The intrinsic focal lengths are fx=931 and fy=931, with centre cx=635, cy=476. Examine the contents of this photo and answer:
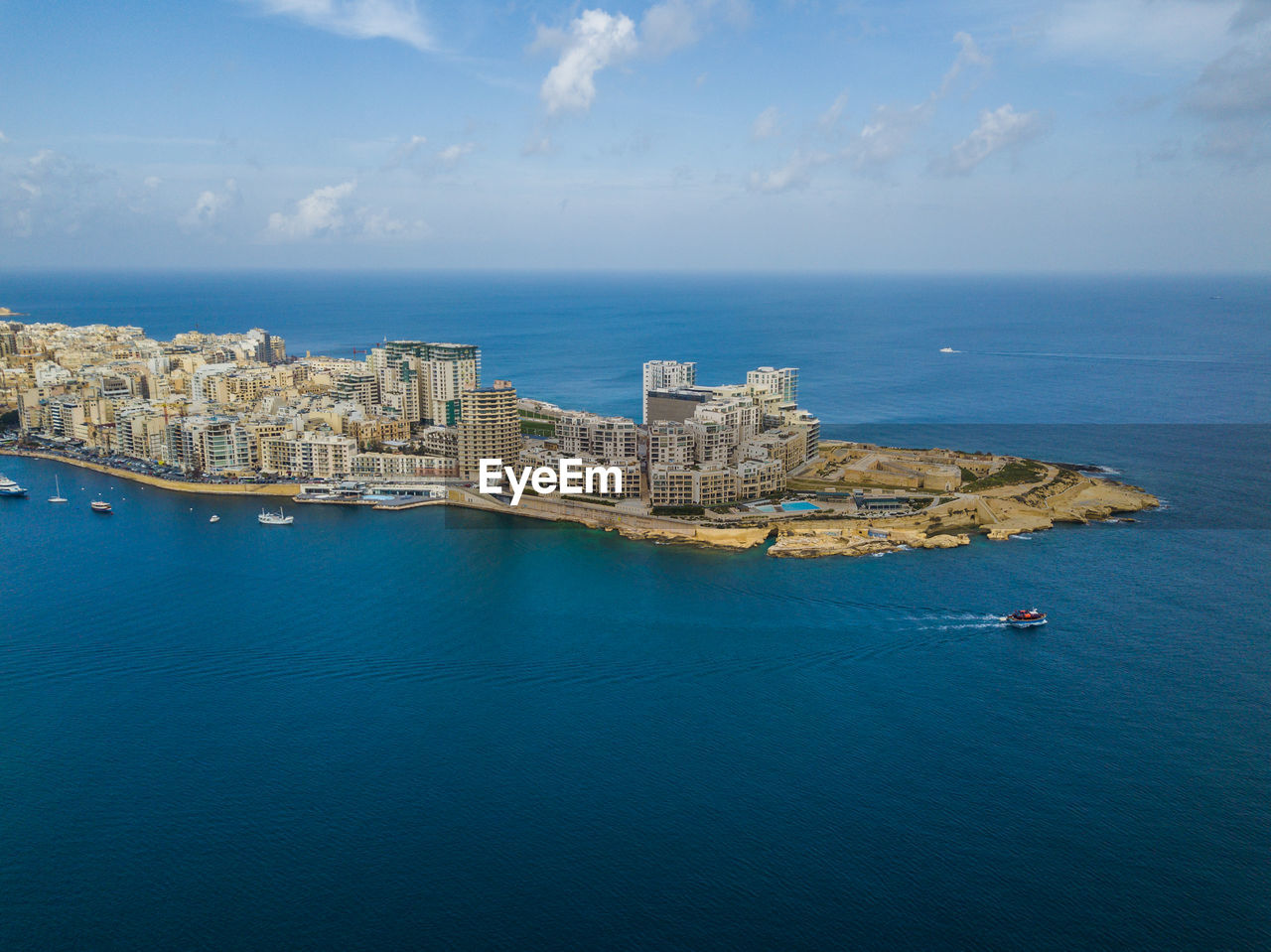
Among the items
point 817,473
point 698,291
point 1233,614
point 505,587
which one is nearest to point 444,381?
point 817,473

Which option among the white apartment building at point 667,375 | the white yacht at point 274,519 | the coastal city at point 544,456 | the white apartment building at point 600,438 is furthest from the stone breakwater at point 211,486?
the white apartment building at point 667,375

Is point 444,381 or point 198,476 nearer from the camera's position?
point 198,476

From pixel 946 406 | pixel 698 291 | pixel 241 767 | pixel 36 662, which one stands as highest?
pixel 698 291

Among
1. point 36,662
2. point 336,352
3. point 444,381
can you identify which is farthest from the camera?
point 336,352

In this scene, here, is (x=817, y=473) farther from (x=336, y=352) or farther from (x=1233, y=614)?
(x=336, y=352)

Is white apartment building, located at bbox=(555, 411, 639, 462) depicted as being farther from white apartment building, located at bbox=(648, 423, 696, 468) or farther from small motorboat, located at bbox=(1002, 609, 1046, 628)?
small motorboat, located at bbox=(1002, 609, 1046, 628)

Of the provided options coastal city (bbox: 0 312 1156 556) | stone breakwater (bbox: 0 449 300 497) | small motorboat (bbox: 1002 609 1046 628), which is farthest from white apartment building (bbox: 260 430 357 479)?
small motorboat (bbox: 1002 609 1046 628)
